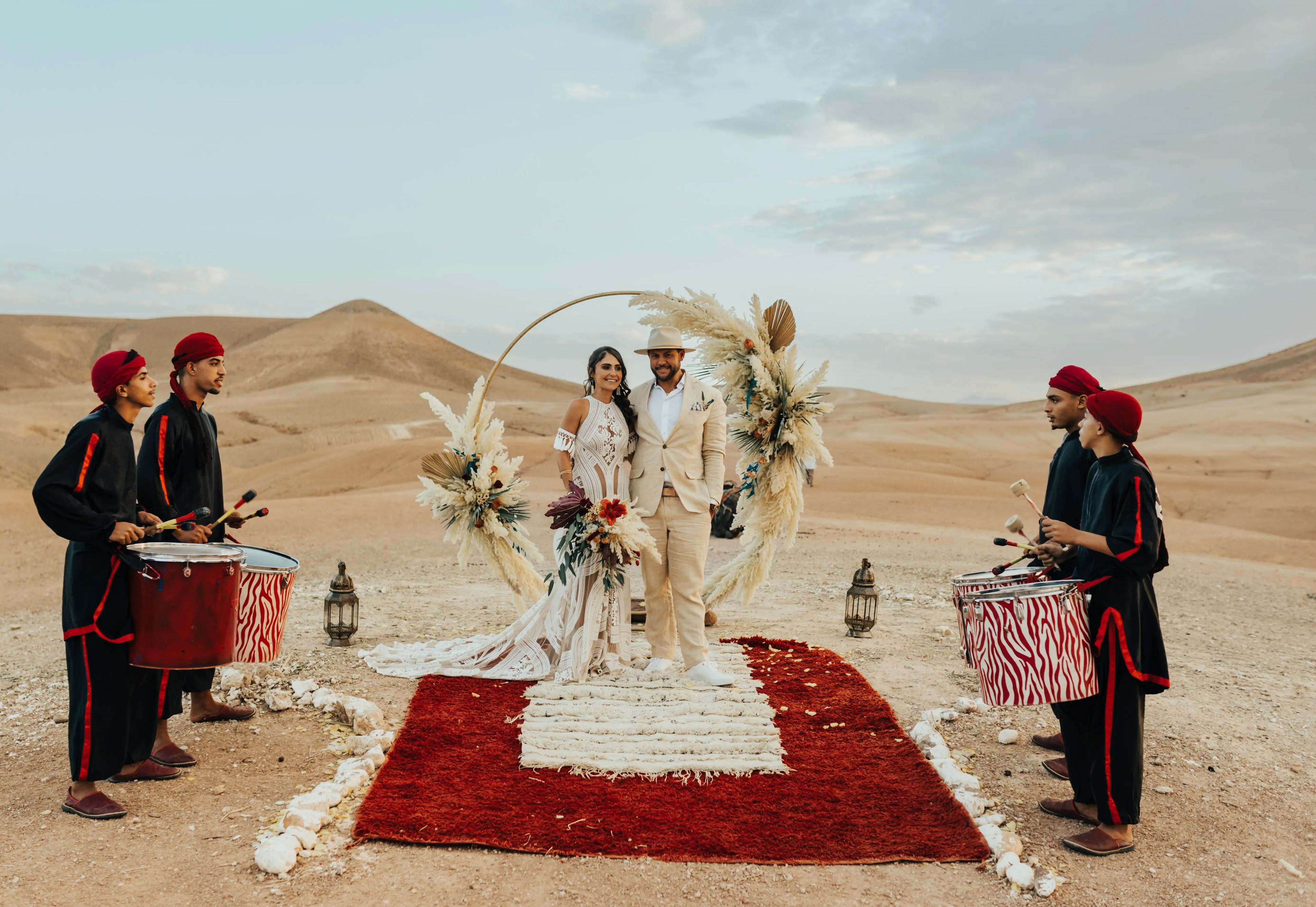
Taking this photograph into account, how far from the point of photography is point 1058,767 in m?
5.13

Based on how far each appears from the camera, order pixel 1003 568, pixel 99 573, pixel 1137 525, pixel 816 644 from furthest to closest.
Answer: pixel 816 644 → pixel 1003 568 → pixel 99 573 → pixel 1137 525

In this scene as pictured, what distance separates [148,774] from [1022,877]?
4.04 meters

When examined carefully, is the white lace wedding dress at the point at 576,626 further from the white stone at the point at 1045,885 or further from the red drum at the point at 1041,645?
the white stone at the point at 1045,885

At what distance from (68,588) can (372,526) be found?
412 inches

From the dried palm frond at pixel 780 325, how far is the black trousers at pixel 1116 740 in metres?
3.35

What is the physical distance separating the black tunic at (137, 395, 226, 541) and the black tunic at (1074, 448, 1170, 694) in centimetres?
421

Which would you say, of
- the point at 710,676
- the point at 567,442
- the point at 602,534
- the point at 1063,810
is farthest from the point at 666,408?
the point at 1063,810

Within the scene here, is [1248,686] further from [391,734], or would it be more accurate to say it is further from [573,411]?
[391,734]

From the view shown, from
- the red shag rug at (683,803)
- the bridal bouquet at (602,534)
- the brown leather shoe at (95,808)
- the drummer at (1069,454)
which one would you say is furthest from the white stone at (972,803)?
the brown leather shoe at (95,808)

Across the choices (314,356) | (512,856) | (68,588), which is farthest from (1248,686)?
(314,356)

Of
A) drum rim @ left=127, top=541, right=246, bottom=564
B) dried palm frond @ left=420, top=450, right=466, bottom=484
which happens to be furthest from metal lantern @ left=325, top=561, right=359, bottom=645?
drum rim @ left=127, top=541, right=246, bottom=564

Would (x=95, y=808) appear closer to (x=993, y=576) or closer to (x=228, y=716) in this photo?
(x=228, y=716)

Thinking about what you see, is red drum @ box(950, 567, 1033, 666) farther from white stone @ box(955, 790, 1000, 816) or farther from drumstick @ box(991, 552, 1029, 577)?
white stone @ box(955, 790, 1000, 816)

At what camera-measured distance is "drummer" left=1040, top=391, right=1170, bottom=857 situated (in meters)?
4.07
